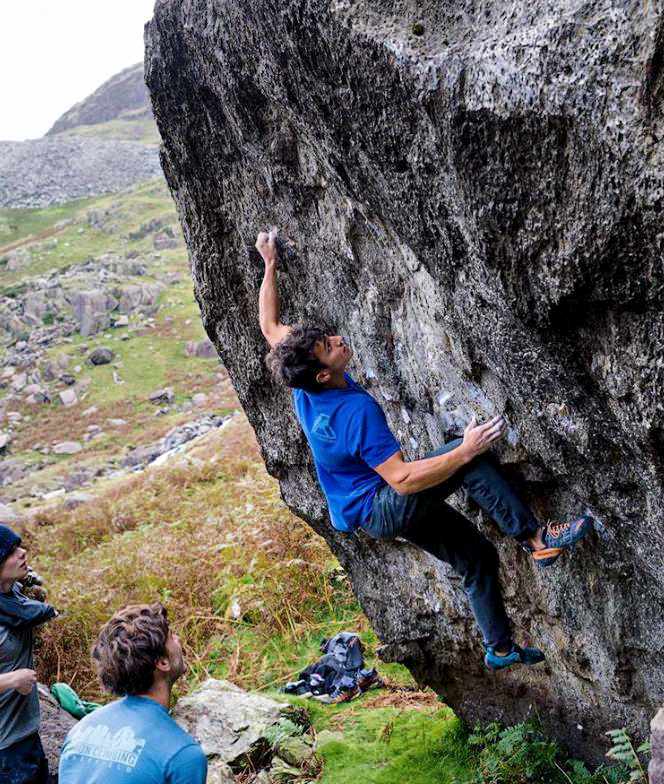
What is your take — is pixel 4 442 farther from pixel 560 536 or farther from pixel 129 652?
pixel 560 536

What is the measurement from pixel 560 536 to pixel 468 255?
2053mm

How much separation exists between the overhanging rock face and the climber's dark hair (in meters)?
0.85

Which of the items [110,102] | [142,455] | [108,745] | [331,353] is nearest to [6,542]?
[108,745]

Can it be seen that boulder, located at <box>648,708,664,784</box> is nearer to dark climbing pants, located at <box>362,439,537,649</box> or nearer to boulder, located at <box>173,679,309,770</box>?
dark climbing pants, located at <box>362,439,537,649</box>

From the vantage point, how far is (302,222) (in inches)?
230

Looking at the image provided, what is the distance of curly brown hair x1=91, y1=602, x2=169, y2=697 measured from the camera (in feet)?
13.7

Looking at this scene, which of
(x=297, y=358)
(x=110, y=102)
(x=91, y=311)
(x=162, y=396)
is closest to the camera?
(x=297, y=358)

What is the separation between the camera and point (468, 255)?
159 inches

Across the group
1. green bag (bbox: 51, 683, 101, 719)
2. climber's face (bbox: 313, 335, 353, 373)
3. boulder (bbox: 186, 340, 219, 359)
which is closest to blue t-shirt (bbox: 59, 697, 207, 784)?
climber's face (bbox: 313, 335, 353, 373)

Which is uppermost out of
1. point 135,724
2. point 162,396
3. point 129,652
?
point 129,652

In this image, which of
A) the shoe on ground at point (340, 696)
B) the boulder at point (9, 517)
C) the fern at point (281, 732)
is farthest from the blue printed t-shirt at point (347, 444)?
the boulder at point (9, 517)

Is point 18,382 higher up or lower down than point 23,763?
lower down

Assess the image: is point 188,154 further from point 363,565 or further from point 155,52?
point 363,565

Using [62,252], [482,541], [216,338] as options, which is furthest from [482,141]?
[62,252]
